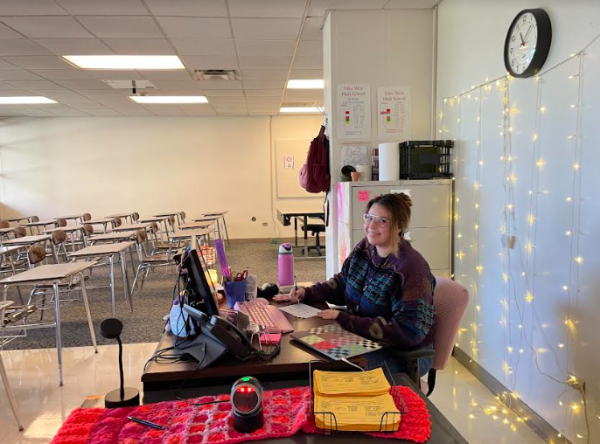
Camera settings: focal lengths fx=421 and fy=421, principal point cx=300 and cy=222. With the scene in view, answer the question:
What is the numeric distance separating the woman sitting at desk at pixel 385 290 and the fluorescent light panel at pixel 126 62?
3874 millimetres

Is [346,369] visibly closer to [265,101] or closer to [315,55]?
[315,55]

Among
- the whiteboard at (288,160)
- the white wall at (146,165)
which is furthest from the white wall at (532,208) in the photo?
the white wall at (146,165)

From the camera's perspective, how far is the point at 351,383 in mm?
1151

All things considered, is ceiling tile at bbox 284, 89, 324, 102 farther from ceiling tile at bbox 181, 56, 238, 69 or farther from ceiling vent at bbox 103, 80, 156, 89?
ceiling vent at bbox 103, 80, 156, 89

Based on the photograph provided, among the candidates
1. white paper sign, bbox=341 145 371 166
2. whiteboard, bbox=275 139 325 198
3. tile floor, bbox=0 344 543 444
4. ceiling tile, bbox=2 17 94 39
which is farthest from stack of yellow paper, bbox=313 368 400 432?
whiteboard, bbox=275 139 325 198

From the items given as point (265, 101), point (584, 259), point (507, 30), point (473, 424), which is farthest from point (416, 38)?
point (265, 101)

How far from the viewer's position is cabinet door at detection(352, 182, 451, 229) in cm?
316

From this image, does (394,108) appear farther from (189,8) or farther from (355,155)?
(189,8)

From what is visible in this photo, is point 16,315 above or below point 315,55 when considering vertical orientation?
below

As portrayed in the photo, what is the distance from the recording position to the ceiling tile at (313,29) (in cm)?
372

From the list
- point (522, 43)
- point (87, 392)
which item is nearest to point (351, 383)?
point (522, 43)

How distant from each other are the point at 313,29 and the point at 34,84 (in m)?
4.34

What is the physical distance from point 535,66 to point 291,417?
83.3 inches

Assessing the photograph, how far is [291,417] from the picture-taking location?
106 cm
